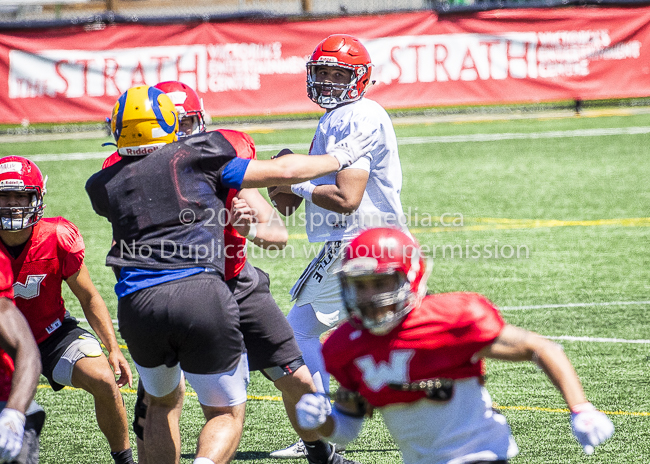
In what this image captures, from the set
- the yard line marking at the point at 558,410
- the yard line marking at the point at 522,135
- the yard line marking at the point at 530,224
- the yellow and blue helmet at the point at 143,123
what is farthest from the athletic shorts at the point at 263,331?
the yard line marking at the point at 522,135

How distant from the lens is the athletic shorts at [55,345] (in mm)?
4492

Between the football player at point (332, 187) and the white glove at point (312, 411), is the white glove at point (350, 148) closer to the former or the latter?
the football player at point (332, 187)

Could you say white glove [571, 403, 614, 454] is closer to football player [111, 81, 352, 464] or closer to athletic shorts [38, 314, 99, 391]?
football player [111, 81, 352, 464]

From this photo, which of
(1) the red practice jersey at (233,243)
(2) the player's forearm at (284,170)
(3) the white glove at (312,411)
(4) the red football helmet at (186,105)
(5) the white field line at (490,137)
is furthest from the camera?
(5) the white field line at (490,137)

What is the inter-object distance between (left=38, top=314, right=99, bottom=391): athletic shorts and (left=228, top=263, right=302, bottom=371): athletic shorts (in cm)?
86

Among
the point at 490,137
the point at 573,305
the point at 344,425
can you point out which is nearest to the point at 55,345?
the point at 344,425

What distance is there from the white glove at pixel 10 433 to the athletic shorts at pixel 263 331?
1.55 metres

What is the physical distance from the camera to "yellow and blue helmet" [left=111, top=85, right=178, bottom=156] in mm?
3861

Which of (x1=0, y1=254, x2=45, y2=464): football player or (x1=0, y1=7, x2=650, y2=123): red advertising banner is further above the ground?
(x1=0, y1=7, x2=650, y2=123): red advertising banner

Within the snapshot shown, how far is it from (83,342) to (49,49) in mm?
13555

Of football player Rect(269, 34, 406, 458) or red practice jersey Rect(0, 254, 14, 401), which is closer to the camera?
red practice jersey Rect(0, 254, 14, 401)

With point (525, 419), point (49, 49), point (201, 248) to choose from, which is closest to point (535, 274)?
point (525, 419)

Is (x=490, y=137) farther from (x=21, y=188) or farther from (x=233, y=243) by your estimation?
(x=21, y=188)

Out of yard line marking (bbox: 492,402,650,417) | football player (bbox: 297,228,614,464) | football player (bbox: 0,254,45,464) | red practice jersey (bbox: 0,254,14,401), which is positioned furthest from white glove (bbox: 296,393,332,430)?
yard line marking (bbox: 492,402,650,417)
